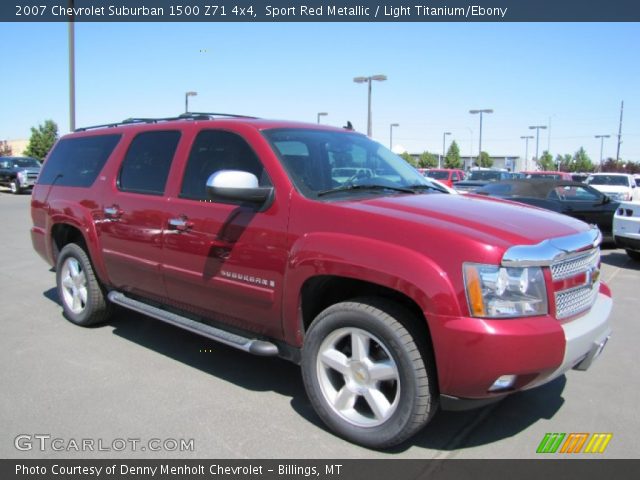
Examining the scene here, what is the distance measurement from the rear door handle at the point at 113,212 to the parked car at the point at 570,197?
8325 millimetres

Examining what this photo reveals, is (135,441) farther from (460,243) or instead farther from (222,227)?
(460,243)

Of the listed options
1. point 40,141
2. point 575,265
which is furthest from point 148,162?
point 40,141

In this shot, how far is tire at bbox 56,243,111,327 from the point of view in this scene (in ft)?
16.8

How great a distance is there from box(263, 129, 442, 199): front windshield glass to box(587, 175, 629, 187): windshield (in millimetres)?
20155

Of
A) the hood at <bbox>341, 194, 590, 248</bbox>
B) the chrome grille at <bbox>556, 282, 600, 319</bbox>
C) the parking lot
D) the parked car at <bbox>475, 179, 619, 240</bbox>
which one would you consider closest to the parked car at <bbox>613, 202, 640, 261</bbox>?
the parked car at <bbox>475, 179, 619, 240</bbox>

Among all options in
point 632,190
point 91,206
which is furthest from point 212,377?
point 632,190

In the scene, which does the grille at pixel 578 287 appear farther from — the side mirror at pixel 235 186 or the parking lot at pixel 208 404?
the side mirror at pixel 235 186

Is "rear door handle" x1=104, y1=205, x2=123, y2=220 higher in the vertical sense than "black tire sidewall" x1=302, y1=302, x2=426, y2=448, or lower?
higher

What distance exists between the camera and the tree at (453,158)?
6919 centimetres

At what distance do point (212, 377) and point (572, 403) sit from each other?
2.59 metres

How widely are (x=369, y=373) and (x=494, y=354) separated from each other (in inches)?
29.1

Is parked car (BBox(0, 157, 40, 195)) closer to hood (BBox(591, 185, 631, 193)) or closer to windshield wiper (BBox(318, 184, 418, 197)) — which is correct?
hood (BBox(591, 185, 631, 193))

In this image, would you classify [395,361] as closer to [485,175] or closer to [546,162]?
[485,175]

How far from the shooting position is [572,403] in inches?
148
